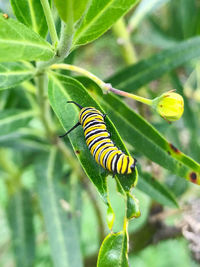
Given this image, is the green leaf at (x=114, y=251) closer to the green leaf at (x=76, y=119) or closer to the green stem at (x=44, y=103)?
the green leaf at (x=76, y=119)

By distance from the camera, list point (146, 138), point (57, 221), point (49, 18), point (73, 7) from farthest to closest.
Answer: point (57, 221), point (146, 138), point (49, 18), point (73, 7)

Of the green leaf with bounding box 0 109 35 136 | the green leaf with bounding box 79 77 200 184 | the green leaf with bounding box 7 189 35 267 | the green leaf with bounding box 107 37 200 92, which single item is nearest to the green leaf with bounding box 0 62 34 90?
the green leaf with bounding box 79 77 200 184

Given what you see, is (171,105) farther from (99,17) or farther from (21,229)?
(21,229)

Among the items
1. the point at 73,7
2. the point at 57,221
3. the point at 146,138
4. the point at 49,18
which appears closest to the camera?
the point at 73,7

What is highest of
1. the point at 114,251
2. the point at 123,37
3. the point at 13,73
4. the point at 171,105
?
the point at 123,37

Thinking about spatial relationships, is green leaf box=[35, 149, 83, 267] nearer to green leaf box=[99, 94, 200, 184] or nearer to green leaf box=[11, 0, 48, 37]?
green leaf box=[99, 94, 200, 184]

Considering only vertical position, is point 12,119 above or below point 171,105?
above

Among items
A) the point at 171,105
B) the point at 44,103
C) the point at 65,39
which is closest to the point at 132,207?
the point at 171,105

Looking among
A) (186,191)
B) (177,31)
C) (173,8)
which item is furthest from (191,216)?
(173,8)
